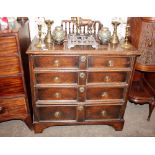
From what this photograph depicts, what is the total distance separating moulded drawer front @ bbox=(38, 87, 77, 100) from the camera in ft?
7.55

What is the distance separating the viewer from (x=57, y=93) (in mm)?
2326

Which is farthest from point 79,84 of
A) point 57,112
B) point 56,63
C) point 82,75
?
point 57,112

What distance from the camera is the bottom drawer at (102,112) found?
8.11 ft

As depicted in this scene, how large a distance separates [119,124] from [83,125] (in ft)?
1.68

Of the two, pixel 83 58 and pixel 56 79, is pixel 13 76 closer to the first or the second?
pixel 56 79

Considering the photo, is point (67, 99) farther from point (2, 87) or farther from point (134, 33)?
point (134, 33)

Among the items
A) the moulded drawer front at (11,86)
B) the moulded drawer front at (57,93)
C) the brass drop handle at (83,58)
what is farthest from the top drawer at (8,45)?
the brass drop handle at (83,58)

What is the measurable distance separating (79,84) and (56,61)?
395 mm

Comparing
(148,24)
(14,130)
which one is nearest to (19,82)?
(14,130)

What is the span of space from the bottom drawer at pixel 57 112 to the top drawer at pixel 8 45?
0.83 m

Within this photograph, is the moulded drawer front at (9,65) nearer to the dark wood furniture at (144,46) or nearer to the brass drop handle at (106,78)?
the brass drop handle at (106,78)

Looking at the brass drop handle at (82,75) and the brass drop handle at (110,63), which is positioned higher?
the brass drop handle at (110,63)

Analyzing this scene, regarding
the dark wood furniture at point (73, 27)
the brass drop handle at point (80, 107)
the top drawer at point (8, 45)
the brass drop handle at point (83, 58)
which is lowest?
the brass drop handle at point (80, 107)
